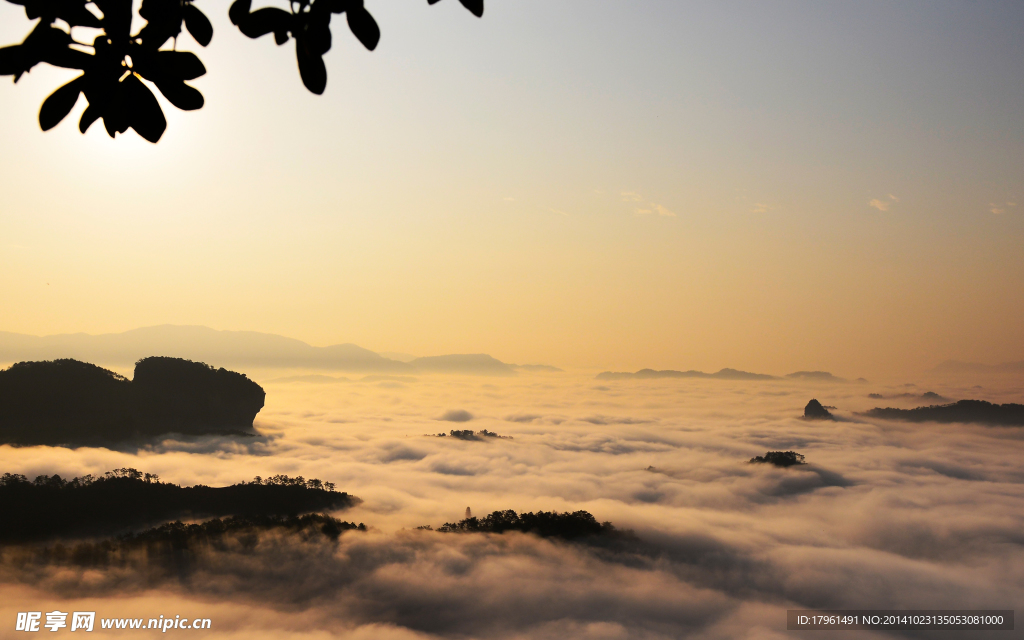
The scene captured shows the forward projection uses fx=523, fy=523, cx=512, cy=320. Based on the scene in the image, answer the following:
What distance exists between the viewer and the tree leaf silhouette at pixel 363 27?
306cm

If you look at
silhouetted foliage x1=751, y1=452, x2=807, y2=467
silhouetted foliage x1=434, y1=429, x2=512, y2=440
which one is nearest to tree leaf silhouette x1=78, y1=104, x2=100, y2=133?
silhouetted foliage x1=751, y1=452, x2=807, y2=467

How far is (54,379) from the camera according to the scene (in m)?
77.2

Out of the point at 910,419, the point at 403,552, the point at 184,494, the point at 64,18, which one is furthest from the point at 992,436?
the point at 64,18

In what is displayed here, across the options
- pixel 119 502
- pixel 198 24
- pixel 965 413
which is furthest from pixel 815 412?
pixel 198 24

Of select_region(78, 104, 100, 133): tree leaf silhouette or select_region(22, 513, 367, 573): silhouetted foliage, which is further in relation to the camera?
select_region(22, 513, 367, 573): silhouetted foliage

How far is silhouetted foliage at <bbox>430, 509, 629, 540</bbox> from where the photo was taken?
53.8 metres

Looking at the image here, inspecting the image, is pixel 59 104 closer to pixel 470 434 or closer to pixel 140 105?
pixel 140 105

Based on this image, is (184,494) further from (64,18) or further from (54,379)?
(64,18)

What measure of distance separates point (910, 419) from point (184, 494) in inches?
8115

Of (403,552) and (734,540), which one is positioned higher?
(403,552)

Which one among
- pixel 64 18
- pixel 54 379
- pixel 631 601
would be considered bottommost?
pixel 631 601

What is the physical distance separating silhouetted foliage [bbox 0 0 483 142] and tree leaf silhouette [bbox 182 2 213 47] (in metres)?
0.13

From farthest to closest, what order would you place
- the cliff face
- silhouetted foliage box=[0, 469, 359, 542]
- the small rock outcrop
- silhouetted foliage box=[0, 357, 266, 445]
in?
1. the small rock outcrop
2. the cliff face
3. silhouetted foliage box=[0, 357, 266, 445]
4. silhouetted foliage box=[0, 469, 359, 542]

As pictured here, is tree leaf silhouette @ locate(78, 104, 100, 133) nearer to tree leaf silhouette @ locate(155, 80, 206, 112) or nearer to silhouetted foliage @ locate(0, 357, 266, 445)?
tree leaf silhouette @ locate(155, 80, 206, 112)
